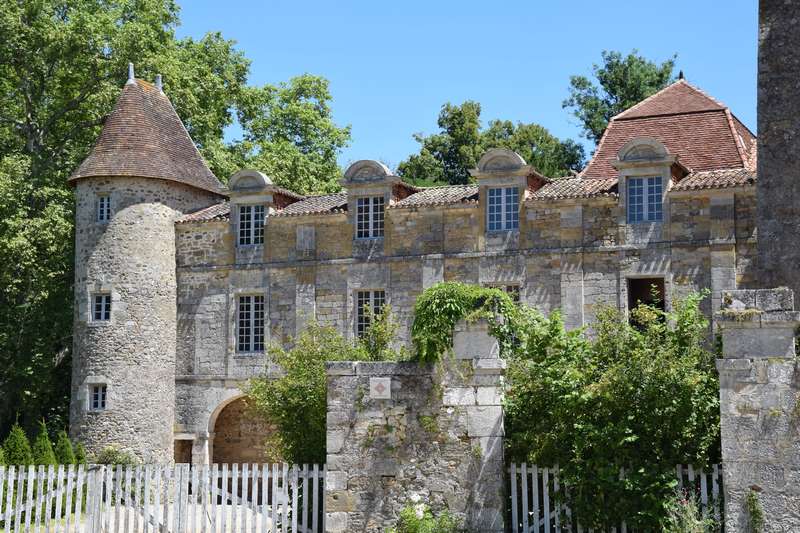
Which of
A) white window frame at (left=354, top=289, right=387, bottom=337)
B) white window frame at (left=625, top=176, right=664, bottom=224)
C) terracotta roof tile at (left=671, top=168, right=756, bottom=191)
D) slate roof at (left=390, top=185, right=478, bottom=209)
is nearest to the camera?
terracotta roof tile at (left=671, top=168, right=756, bottom=191)

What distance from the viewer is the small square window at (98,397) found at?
27.0 meters

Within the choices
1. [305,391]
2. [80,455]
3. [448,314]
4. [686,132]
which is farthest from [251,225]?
[448,314]

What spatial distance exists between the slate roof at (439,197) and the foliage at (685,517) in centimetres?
1336

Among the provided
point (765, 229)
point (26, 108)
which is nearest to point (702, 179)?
point (765, 229)

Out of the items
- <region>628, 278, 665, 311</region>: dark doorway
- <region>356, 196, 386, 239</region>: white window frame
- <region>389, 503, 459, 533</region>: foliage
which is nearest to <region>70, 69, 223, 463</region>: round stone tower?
Result: <region>356, 196, 386, 239</region>: white window frame

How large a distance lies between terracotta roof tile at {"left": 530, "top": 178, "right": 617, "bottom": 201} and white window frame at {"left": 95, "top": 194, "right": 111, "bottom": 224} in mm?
10369

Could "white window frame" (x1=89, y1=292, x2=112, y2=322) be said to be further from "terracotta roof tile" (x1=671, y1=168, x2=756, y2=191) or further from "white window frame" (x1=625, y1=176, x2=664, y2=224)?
"terracotta roof tile" (x1=671, y1=168, x2=756, y2=191)

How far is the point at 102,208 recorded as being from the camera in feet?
91.2

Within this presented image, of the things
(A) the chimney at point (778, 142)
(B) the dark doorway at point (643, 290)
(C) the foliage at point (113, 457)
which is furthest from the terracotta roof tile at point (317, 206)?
(A) the chimney at point (778, 142)

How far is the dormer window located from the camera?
27.8m

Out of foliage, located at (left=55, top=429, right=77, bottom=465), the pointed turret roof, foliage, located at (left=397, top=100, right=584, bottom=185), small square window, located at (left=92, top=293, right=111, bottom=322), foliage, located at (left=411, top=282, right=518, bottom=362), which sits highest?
foliage, located at (left=397, top=100, right=584, bottom=185)

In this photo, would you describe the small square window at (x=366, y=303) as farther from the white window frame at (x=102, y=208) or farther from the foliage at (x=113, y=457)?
the white window frame at (x=102, y=208)

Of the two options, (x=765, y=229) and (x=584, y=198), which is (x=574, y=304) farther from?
(x=765, y=229)

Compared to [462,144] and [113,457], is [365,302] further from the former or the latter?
[462,144]
